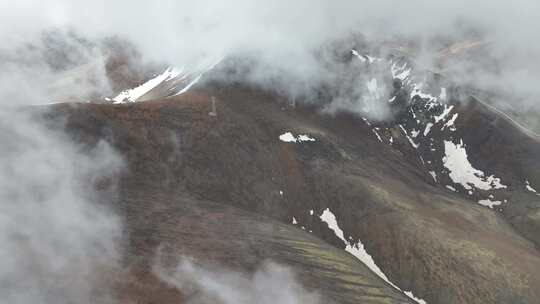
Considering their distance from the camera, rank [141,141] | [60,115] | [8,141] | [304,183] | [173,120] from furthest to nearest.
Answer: [304,183]
[173,120]
[141,141]
[60,115]
[8,141]

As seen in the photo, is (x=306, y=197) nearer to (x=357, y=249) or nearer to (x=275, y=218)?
(x=275, y=218)

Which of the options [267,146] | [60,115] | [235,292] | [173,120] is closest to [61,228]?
[235,292]

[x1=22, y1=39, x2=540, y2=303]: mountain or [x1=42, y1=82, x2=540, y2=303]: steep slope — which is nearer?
[x1=22, y1=39, x2=540, y2=303]: mountain

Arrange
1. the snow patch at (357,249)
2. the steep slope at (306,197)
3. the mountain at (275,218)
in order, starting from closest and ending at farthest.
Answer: the mountain at (275,218)
the steep slope at (306,197)
the snow patch at (357,249)

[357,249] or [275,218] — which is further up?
[275,218]

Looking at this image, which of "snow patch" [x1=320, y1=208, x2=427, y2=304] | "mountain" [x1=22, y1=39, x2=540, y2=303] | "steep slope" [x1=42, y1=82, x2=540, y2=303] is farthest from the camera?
"snow patch" [x1=320, y1=208, x2=427, y2=304]

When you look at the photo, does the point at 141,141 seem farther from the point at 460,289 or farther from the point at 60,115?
the point at 460,289

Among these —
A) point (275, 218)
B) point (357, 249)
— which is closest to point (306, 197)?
point (275, 218)

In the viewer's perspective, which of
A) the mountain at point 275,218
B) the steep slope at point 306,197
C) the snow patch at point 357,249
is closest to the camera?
the mountain at point 275,218

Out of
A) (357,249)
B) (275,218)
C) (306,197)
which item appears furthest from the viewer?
(306,197)

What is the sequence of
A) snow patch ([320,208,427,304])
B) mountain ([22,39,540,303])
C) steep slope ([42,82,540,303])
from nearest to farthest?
mountain ([22,39,540,303])
steep slope ([42,82,540,303])
snow patch ([320,208,427,304])

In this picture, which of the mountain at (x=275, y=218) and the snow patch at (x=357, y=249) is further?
the snow patch at (x=357, y=249)
